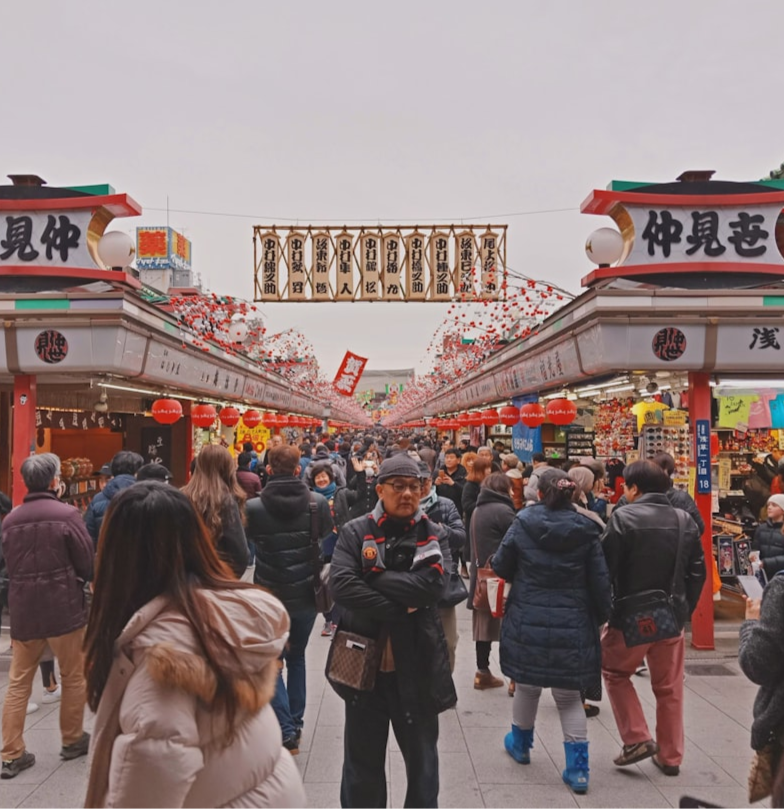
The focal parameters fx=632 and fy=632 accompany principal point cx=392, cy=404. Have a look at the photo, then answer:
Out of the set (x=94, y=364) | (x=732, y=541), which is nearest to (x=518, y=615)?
(x=732, y=541)

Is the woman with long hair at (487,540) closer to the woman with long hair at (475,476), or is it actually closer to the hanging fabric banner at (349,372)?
the woman with long hair at (475,476)

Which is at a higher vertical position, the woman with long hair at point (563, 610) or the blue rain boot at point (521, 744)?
the woman with long hair at point (563, 610)

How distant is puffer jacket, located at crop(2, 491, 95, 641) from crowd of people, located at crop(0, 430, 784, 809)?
0.04ft

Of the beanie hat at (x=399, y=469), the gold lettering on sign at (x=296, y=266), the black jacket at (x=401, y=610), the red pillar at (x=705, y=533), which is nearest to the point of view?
the black jacket at (x=401, y=610)

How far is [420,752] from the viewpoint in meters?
3.19

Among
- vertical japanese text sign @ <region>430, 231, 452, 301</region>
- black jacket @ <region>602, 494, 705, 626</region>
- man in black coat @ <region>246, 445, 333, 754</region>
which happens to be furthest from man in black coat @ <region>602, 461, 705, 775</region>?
vertical japanese text sign @ <region>430, 231, 452, 301</region>

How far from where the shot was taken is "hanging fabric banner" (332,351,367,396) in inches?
1296

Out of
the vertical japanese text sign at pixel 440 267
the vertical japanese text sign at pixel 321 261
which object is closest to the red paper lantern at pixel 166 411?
the vertical japanese text sign at pixel 321 261

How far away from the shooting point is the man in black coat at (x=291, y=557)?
4660 mm

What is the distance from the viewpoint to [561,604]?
4.03 meters

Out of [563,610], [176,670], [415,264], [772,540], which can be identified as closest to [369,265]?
[415,264]

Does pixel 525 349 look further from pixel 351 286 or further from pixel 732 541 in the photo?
pixel 351 286

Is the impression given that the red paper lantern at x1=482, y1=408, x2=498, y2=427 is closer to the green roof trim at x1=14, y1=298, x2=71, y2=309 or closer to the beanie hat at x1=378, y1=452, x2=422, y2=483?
the green roof trim at x1=14, y1=298, x2=71, y2=309

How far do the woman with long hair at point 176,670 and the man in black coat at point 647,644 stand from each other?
3.07 m
